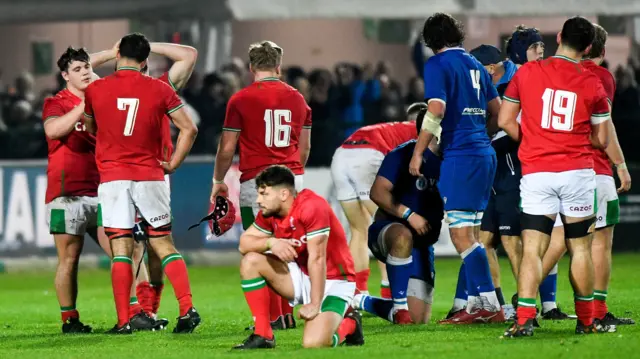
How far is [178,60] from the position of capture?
11812 mm

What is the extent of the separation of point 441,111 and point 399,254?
51.3 inches

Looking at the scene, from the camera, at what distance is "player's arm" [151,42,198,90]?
1176 centimetres

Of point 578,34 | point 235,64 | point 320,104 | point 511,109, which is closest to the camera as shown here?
point 578,34

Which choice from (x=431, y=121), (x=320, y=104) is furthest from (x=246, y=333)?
(x=320, y=104)

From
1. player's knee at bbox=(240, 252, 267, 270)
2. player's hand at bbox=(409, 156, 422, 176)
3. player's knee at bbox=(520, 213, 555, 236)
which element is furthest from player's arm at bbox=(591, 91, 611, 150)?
player's knee at bbox=(240, 252, 267, 270)

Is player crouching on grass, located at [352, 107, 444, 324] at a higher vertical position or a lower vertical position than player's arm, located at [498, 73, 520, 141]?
lower

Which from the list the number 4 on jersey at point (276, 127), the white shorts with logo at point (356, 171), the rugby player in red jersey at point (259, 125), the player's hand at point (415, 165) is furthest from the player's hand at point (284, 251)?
the white shorts with logo at point (356, 171)

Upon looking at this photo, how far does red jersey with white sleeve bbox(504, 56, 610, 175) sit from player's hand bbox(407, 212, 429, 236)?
1702 millimetres

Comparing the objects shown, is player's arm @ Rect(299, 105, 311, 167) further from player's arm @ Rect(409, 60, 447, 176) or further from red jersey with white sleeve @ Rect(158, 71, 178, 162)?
player's arm @ Rect(409, 60, 447, 176)

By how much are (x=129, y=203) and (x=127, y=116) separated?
2.20 ft

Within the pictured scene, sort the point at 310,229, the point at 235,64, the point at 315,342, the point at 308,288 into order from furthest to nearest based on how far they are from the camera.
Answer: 1. the point at 235,64
2. the point at 308,288
3. the point at 315,342
4. the point at 310,229

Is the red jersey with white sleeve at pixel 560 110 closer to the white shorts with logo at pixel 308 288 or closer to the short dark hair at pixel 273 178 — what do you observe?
the white shorts with logo at pixel 308 288

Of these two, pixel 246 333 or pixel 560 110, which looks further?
pixel 246 333

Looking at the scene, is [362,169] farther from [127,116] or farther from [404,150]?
[127,116]
